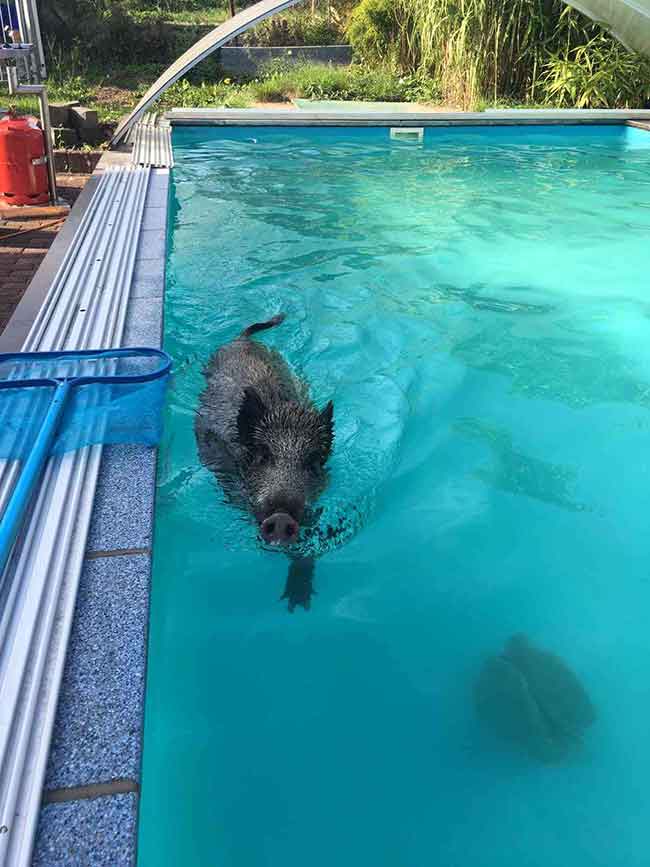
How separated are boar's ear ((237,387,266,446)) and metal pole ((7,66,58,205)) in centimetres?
578

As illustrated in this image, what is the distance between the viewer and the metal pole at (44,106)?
7.48 m

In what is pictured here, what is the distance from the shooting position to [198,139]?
13797 mm

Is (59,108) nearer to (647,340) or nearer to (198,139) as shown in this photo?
(198,139)

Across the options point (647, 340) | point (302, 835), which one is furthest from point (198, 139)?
point (302, 835)

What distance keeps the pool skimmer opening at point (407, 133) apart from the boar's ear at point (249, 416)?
12.2 metres

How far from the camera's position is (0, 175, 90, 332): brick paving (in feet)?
19.1

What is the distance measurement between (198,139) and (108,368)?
10.9 meters

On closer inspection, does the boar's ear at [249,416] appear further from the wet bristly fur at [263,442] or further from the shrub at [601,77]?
the shrub at [601,77]

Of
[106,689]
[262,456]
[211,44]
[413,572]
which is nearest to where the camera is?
[106,689]

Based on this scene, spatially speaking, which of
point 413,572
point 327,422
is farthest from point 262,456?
point 413,572

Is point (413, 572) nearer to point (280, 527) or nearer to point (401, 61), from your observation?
point (280, 527)

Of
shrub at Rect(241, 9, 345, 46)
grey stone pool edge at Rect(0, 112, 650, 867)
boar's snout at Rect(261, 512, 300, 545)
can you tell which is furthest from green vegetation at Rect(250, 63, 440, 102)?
boar's snout at Rect(261, 512, 300, 545)

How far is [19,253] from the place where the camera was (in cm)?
684

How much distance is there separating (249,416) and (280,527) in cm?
81
